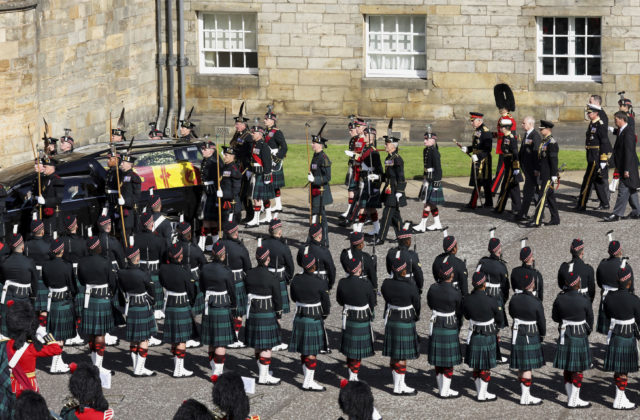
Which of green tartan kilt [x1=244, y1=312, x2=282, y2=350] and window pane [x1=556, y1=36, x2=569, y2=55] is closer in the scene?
green tartan kilt [x1=244, y1=312, x2=282, y2=350]

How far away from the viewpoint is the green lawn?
2658 centimetres

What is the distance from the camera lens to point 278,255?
17547 mm

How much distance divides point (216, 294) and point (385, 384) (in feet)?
7.22

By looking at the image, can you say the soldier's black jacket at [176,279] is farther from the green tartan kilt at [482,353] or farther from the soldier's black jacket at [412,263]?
the green tartan kilt at [482,353]

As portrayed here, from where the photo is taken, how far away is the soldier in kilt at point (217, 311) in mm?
16109

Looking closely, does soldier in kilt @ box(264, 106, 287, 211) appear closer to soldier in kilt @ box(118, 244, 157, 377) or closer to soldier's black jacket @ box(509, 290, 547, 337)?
soldier in kilt @ box(118, 244, 157, 377)

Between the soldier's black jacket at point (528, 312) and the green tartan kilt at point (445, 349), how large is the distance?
720 mm

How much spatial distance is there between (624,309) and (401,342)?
2467mm

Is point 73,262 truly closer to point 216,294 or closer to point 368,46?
point 216,294

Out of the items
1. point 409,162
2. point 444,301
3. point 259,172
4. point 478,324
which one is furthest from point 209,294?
point 409,162

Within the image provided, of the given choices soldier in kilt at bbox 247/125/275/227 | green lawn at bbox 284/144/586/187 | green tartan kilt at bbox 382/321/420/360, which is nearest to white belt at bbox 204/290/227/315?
green tartan kilt at bbox 382/321/420/360

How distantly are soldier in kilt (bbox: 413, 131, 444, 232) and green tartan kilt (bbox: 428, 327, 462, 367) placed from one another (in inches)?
278

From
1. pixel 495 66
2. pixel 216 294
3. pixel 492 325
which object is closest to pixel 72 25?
pixel 495 66

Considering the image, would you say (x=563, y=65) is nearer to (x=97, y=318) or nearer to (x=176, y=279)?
(x=176, y=279)
